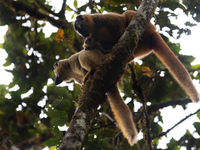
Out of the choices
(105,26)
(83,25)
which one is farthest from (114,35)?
(83,25)

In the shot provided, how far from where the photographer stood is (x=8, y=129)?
8.21ft

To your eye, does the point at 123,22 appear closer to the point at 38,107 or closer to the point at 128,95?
the point at 128,95

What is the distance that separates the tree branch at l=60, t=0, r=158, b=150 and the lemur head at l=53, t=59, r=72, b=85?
8.45ft

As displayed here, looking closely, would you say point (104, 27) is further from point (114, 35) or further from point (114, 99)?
point (114, 99)

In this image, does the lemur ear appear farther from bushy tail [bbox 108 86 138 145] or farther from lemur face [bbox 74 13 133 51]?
bushy tail [bbox 108 86 138 145]

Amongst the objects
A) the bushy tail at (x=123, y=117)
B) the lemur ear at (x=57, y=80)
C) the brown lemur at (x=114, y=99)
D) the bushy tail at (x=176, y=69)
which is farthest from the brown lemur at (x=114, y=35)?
the lemur ear at (x=57, y=80)

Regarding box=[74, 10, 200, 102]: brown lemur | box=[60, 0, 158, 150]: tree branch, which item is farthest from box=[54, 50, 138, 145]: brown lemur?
box=[60, 0, 158, 150]: tree branch

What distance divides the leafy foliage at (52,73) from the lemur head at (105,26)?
1.97 feet

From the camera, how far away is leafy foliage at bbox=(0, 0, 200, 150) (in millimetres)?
4188

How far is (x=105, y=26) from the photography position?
198 inches

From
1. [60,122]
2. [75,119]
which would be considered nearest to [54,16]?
[60,122]

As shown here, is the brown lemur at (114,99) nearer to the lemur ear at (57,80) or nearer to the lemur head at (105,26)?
the lemur head at (105,26)

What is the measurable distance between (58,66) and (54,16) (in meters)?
1.09

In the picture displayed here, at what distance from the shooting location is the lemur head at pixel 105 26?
4.95 meters
